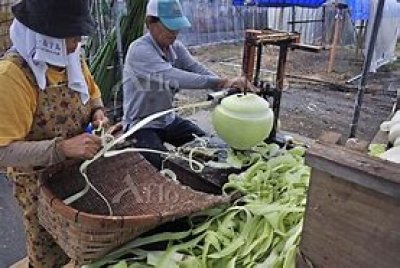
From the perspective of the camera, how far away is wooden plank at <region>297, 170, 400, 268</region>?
0.74 m

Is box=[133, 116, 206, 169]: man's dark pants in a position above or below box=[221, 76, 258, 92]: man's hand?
below

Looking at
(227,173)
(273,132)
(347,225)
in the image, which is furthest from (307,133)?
(347,225)

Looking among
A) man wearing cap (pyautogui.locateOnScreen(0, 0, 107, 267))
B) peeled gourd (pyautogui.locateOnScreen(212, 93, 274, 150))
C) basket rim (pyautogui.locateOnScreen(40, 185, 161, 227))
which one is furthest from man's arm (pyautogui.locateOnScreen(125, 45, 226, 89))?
basket rim (pyautogui.locateOnScreen(40, 185, 161, 227))

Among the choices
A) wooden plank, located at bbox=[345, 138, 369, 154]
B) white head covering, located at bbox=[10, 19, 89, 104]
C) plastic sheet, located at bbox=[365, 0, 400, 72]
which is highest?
white head covering, located at bbox=[10, 19, 89, 104]

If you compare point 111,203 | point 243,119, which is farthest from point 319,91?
point 111,203

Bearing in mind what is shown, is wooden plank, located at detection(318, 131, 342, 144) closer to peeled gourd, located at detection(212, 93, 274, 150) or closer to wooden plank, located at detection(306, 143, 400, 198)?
wooden plank, located at detection(306, 143, 400, 198)

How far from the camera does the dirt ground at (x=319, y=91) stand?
18.0ft

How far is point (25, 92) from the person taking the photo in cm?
144

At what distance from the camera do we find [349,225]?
790mm

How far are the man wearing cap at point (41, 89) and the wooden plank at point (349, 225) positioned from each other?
829 mm

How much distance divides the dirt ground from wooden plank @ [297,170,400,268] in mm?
2985

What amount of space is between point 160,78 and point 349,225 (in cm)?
172

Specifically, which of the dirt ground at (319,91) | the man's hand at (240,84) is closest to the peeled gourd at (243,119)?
the man's hand at (240,84)

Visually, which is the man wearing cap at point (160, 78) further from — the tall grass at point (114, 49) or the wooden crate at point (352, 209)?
the tall grass at point (114, 49)
